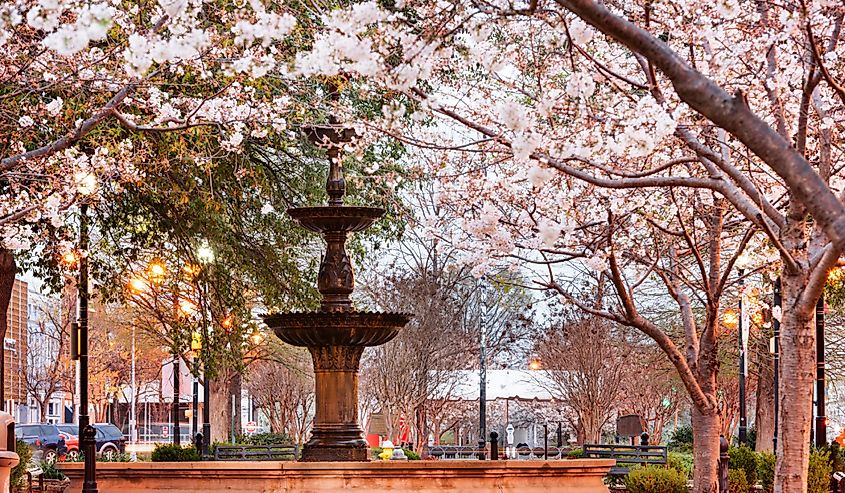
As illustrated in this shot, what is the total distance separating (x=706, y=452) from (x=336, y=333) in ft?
16.3

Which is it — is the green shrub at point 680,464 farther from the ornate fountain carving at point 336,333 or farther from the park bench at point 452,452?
the ornate fountain carving at point 336,333

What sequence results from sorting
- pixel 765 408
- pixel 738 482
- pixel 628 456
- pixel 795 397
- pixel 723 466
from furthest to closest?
pixel 765 408 → pixel 628 456 → pixel 738 482 → pixel 723 466 → pixel 795 397

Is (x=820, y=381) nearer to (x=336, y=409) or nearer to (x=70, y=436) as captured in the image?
(x=336, y=409)

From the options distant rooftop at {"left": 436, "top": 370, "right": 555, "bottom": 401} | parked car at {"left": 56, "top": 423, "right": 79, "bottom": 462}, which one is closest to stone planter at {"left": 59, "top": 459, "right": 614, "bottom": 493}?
distant rooftop at {"left": 436, "top": 370, "right": 555, "bottom": 401}

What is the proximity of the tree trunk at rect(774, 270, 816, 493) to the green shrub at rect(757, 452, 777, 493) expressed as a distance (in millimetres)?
10286

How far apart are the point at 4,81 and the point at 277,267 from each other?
709 centimetres

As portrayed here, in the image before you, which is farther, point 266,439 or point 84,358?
point 266,439

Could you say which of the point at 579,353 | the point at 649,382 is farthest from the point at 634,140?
the point at 649,382

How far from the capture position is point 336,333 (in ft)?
47.3

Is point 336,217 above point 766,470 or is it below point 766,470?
above

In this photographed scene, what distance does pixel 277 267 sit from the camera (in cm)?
1933

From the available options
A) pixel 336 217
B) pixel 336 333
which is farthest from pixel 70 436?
pixel 336 333

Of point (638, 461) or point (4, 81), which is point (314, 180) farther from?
point (638, 461)

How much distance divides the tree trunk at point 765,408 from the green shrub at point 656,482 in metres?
19.0
